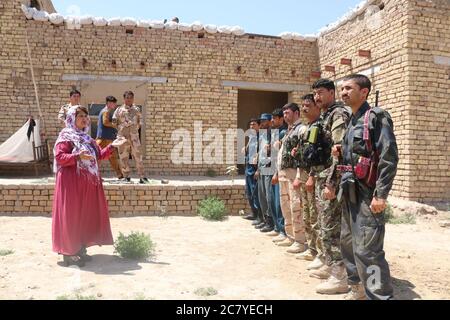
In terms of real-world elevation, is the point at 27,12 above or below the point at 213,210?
above

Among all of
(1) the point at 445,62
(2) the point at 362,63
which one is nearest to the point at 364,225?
(1) the point at 445,62

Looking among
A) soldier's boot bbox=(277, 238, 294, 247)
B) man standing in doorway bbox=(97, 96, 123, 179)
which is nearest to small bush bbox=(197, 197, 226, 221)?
soldier's boot bbox=(277, 238, 294, 247)

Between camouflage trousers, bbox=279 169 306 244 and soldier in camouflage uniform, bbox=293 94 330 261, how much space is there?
204 millimetres

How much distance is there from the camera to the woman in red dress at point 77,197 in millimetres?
3994

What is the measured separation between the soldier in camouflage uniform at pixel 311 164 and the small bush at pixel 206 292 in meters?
1.25

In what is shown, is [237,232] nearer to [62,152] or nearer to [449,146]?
[62,152]

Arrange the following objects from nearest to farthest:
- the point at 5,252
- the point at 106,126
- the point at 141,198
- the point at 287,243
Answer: the point at 5,252 → the point at 287,243 → the point at 141,198 → the point at 106,126

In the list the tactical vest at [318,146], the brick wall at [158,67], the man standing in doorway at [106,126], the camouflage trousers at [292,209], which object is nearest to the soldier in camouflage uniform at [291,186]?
the camouflage trousers at [292,209]

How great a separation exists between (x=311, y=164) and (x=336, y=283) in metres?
1.17

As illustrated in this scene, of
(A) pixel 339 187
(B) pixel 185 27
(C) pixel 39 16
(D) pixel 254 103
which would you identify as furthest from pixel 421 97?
(C) pixel 39 16

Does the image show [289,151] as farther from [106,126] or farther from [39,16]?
[39,16]

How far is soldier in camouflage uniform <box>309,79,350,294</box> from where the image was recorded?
3336 millimetres

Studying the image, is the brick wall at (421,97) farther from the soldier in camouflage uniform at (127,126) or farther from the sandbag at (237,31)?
the soldier in camouflage uniform at (127,126)

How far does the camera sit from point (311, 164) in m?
3.90
